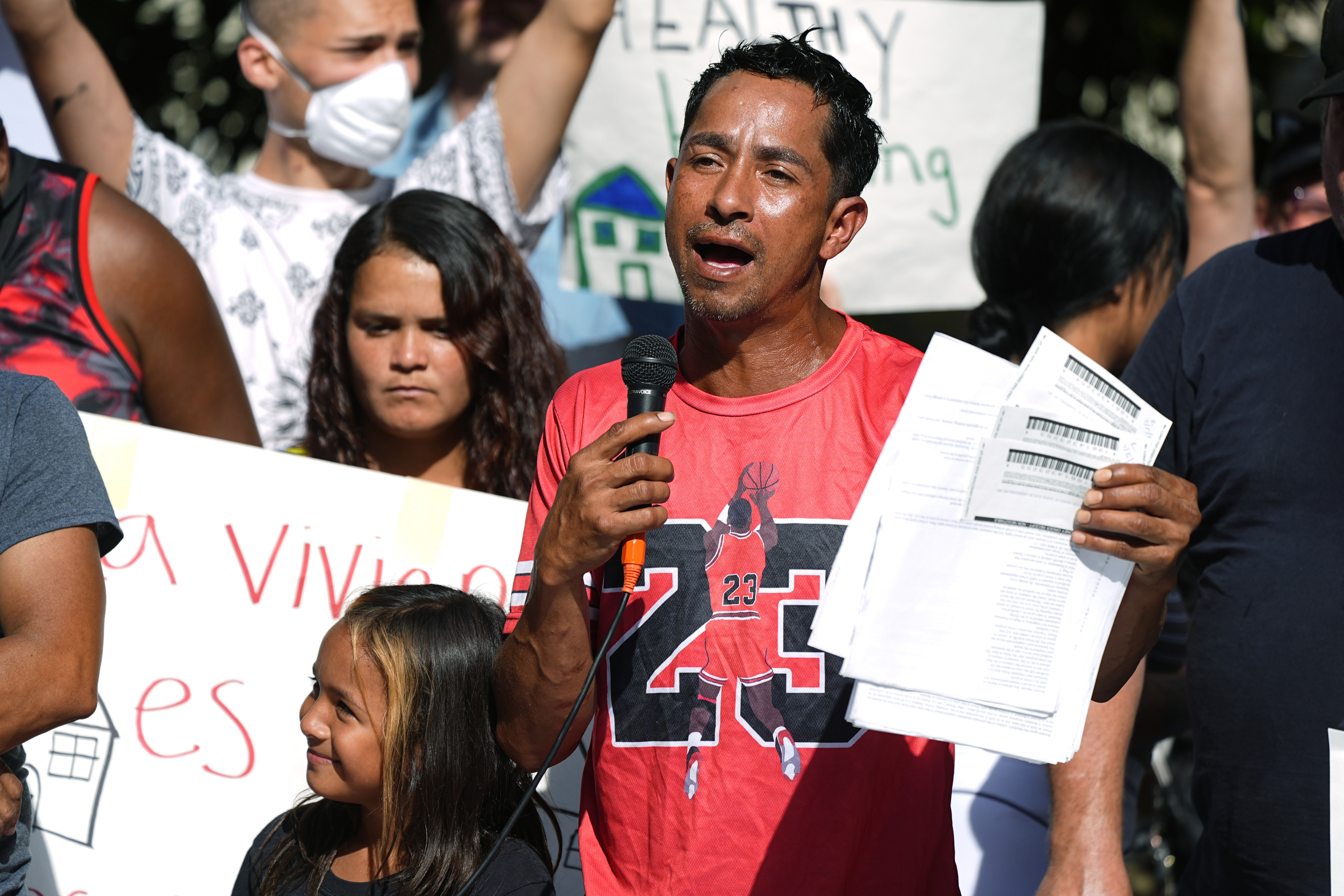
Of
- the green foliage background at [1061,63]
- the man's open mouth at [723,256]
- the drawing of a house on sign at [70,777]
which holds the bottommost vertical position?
the drawing of a house on sign at [70,777]

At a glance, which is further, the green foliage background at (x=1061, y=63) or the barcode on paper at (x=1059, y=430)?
the green foliage background at (x=1061, y=63)

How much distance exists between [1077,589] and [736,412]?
576 millimetres

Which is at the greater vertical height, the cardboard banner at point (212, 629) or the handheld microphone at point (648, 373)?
the handheld microphone at point (648, 373)

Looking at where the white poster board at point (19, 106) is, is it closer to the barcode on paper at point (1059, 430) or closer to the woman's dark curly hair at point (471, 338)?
the woman's dark curly hair at point (471, 338)

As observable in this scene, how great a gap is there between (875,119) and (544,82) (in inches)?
57.1

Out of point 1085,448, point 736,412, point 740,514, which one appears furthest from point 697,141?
point 1085,448

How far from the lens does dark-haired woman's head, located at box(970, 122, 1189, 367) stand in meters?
2.96

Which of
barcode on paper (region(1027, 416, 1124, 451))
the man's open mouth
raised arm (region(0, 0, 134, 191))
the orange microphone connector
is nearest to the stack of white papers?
barcode on paper (region(1027, 416, 1124, 451))

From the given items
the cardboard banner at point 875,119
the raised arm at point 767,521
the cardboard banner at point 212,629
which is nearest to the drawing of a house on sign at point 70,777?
the cardboard banner at point 212,629

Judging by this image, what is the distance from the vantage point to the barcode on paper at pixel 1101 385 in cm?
165

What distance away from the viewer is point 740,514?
6.12ft

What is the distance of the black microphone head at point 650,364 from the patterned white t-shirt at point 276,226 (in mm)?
1950

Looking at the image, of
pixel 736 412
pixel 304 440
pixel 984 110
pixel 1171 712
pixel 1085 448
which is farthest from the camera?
pixel 984 110

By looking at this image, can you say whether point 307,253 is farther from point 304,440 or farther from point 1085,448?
point 1085,448
